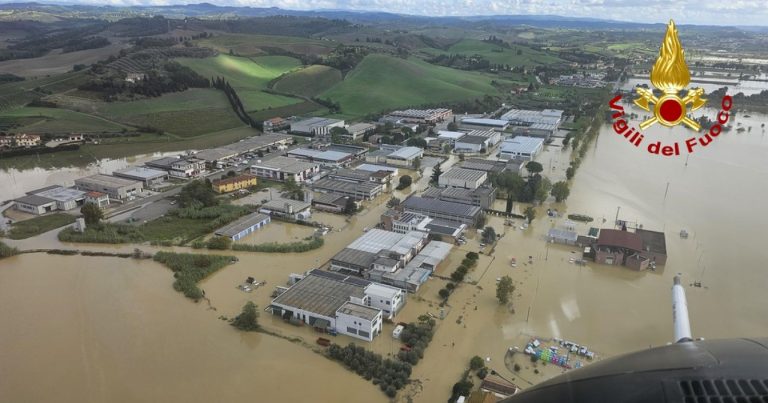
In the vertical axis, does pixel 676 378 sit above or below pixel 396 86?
above

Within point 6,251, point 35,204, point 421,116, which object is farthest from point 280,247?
point 421,116

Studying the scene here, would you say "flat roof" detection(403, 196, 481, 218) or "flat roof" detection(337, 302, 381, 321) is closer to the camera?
"flat roof" detection(337, 302, 381, 321)

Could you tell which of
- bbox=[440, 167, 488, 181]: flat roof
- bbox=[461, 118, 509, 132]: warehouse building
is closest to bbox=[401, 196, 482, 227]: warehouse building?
bbox=[440, 167, 488, 181]: flat roof

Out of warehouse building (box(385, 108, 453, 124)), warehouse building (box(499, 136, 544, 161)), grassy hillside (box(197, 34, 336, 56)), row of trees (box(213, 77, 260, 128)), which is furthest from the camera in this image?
grassy hillside (box(197, 34, 336, 56))

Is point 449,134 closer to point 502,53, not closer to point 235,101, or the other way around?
point 235,101

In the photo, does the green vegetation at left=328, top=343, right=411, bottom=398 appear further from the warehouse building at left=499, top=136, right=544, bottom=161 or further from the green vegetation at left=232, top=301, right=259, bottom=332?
the warehouse building at left=499, top=136, right=544, bottom=161

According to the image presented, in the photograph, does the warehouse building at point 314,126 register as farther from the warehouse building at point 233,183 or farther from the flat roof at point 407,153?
the warehouse building at point 233,183

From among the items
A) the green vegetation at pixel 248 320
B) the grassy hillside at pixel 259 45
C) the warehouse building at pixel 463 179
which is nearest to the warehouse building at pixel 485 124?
the warehouse building at pixel 463 179
